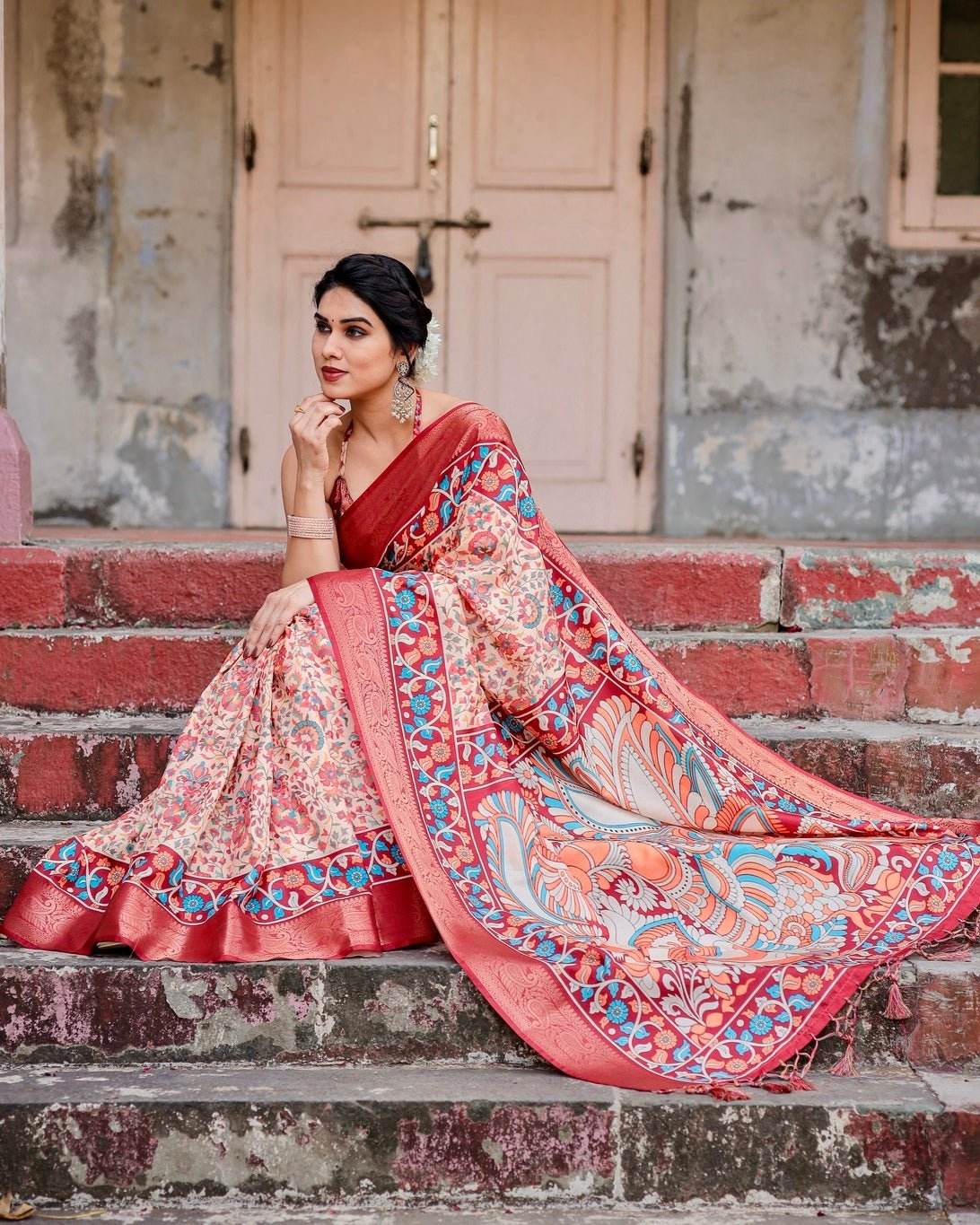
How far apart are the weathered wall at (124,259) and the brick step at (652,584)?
1825 millimetres

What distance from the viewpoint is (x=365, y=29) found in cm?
568

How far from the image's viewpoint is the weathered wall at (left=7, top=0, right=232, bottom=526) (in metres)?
5.66

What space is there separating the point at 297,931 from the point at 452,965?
0.95ft

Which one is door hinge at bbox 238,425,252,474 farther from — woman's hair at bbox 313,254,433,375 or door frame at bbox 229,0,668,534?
woman's hair at bbox 313,254,433,375

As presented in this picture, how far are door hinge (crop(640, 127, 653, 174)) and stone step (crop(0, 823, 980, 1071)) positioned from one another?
3.87 metres

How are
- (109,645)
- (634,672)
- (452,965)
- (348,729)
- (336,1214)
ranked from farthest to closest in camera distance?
(109,645) < (634,672) < (348,729) < (452,965) < (336,1214)

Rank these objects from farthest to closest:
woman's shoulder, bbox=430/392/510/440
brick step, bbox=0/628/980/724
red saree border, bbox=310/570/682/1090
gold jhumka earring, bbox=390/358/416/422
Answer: brick step, bbox=0/628/980/724
gold jhumka earring, bbox=390/358/416/422
woman's shoulder, bbox=430/392/510/440
red saree border, bbox=310/570/682/1090

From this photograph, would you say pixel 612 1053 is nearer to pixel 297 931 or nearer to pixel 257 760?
pixel 297 931

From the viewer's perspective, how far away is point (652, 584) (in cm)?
392

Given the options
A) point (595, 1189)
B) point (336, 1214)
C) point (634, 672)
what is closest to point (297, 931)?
point (336, 1214)

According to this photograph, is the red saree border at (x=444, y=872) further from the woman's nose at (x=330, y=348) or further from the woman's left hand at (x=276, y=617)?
the woman's nose at (x=330, y=348)

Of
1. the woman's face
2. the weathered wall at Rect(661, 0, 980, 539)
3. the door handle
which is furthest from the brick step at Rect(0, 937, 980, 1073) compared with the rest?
the door handle

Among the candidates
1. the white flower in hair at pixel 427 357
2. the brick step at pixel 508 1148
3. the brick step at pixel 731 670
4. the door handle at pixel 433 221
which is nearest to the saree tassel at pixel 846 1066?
the brick step at pixel 508 1148

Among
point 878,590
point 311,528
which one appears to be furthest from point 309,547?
point 878,590
